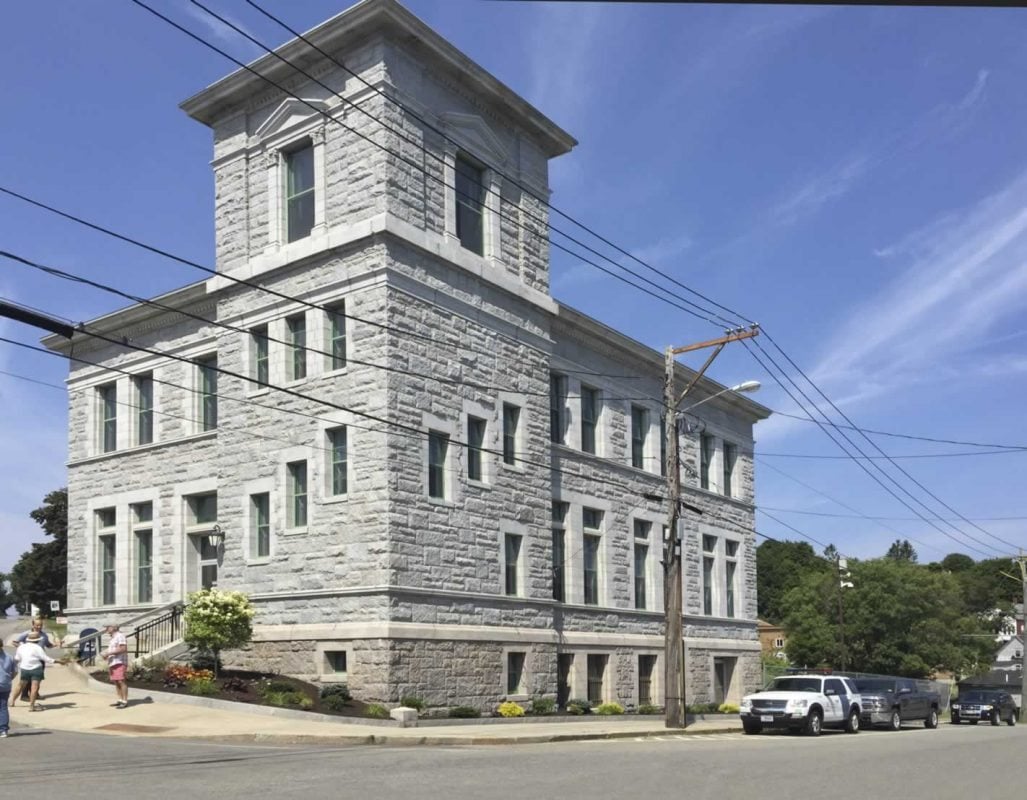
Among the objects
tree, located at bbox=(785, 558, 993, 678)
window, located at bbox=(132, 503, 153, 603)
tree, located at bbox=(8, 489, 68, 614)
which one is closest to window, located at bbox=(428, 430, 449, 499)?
window, located at bbox=(132, 503, 153, 603)

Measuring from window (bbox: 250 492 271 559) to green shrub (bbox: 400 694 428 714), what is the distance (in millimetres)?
5647

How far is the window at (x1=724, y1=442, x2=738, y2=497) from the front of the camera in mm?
45938

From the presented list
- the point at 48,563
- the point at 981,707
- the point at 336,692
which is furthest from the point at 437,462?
the point at 48,563

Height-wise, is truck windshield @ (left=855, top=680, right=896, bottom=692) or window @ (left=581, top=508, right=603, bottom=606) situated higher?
window @ (left=581, top=508, right=603, bottom=606)

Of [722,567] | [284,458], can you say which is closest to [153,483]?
[284,458]

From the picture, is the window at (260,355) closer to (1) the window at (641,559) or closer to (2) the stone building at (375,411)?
(2) the stone building at (375,411)

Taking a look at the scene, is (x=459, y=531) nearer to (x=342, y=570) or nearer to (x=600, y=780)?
(x=342, y=570)

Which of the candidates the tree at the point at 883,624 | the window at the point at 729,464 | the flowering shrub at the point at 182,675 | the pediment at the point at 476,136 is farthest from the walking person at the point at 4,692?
the tree at the point at 883,624

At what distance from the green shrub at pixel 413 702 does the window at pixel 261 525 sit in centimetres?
565

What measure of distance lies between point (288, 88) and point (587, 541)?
52.6 ft

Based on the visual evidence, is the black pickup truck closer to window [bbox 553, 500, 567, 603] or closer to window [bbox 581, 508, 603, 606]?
window [bbox 581, 508, 603, 606]

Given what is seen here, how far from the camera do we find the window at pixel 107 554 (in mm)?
34531

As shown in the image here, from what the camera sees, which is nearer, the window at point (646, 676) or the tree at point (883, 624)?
the window at point (646, 676)

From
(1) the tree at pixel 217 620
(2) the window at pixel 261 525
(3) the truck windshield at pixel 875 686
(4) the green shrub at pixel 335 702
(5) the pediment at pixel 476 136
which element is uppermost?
(5) the pediment at pixel 476 136
